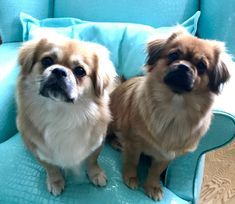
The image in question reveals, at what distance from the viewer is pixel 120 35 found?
138 centimetres

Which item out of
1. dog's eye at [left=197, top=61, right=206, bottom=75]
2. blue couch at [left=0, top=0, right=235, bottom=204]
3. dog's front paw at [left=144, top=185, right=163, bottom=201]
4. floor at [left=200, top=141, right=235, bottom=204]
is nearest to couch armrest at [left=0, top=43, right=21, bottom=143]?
blue couch at [left=0, top=0, right=235, bottom=204]

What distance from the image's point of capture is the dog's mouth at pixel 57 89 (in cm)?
91

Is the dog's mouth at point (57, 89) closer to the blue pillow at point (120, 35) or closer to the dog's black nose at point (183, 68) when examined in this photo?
the dog's black nose at point (183, 68)

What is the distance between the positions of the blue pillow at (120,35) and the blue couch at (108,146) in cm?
9

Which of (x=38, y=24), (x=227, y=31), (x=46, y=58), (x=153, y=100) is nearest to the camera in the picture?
(x=46, y=58)

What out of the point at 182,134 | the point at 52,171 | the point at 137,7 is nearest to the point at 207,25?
the point at 137,7

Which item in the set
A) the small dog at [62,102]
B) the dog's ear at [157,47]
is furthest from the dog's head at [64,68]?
the dog's ear at [157,47]

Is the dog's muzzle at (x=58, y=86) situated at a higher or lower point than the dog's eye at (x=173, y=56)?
lower

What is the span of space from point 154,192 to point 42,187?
333mm

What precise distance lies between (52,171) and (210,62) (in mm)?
558

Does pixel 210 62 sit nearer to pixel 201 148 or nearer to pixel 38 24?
pixel 201 148

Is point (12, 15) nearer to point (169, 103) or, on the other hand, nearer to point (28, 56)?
point (28, 56)

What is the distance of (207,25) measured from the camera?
1.41 metres

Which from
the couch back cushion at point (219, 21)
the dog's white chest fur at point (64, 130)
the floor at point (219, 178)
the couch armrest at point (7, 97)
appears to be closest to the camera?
the dog's white chest fur at point (64, 130)
